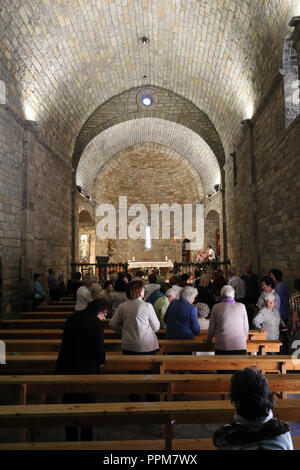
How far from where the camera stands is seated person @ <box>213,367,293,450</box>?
157 centimetres

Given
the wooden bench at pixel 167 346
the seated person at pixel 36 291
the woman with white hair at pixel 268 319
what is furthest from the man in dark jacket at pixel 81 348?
the seated person at pixel 36 291

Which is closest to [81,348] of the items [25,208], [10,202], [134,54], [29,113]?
[10,202]

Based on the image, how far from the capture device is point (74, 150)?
1534 cm

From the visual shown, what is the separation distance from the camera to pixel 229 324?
4.19 meters

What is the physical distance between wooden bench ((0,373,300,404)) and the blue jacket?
4.62 ft

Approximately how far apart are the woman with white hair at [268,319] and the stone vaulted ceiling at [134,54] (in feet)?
18.1

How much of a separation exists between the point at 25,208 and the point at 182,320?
688cm

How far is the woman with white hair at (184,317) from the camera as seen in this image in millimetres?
4699

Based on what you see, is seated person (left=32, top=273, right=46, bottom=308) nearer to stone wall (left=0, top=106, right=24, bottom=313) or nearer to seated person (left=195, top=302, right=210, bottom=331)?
stone wall (left=0, top=106, right=24, bottom=313)

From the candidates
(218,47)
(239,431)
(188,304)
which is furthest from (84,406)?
(218,47)

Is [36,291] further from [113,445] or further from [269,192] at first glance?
[113,445]

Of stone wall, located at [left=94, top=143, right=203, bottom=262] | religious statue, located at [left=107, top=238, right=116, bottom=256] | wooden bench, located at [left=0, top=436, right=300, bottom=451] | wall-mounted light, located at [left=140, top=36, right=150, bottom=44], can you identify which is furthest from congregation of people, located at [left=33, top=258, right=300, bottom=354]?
stone wall, located at [left=94, top=143, right=203, bottom=262]

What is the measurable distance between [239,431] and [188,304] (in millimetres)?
3093
